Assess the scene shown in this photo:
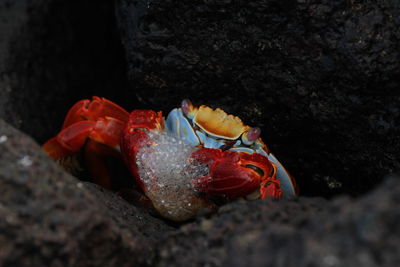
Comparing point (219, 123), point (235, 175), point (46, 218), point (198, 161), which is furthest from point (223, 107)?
point (46, 218)

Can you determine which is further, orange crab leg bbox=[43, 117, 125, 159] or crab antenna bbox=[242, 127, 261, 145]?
orange crab leg bbox=[43, 117, 125, 159]

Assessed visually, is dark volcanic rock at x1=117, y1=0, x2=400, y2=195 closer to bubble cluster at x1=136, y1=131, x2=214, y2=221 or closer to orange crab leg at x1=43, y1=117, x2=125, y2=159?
orange crab leg at x1=43, y1=117, x2=125, y2=159

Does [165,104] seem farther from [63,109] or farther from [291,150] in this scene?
[63,109]

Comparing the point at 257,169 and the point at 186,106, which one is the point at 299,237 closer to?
the point at 257,169

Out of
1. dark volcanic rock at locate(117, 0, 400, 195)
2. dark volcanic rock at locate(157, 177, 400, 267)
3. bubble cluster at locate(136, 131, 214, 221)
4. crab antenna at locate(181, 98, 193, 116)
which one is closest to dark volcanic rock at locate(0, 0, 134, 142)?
dark volcanic rock at locate(117, 0, 400, 195)

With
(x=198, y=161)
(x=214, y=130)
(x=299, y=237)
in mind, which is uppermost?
(x=299, y=237)

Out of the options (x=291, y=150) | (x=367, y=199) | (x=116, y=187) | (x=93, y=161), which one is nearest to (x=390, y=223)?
(x=367, y=199)
